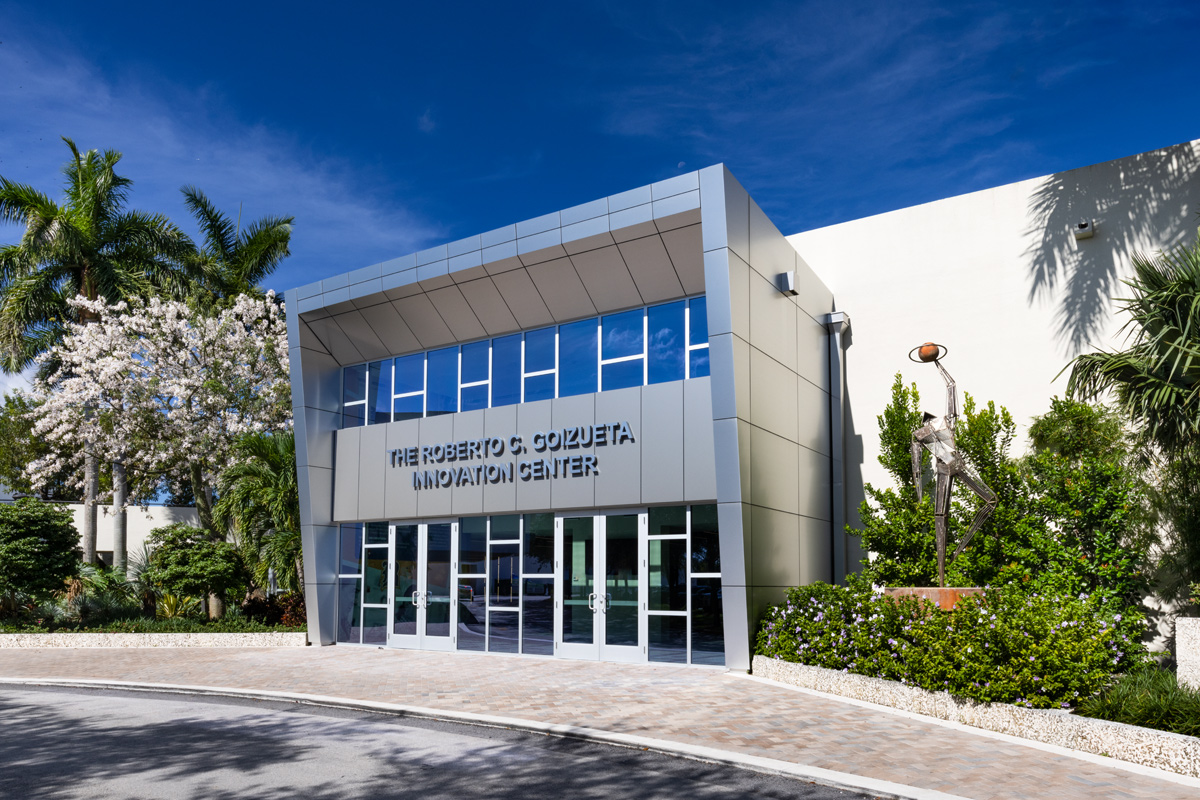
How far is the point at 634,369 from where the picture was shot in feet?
55.8

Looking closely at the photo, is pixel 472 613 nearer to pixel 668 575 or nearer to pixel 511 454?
pixel 511 454

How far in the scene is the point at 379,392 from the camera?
2091cm

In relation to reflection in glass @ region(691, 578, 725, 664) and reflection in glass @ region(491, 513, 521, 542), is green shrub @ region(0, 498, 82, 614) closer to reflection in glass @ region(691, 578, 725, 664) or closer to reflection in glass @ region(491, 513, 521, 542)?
reflection in glass @ region(491, 513, 521, 542)

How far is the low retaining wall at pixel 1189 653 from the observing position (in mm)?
9375

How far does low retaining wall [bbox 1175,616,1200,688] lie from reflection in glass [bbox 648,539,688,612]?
25.1 ft

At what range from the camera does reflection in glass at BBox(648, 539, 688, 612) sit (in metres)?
15.7

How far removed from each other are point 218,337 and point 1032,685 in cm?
2467

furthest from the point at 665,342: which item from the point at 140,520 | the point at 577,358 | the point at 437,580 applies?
the point at 140,520

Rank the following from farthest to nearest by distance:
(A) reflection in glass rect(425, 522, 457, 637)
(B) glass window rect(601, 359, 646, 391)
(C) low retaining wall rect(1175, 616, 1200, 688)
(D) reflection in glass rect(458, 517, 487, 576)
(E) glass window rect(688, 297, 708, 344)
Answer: (A) reflection in glass rect(425, 522, 457, 637), (D) reflection in glass rect(458, 517, 487, 576), (B) glass window rect(601, 359, 646, 391), (E) glass window rect(688, 297, 708, 344), (C) low retaining wall rect(1175, 616, 1200, 688)

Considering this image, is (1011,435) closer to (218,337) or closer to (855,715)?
(855,715)

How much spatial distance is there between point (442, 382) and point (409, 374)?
1055mm

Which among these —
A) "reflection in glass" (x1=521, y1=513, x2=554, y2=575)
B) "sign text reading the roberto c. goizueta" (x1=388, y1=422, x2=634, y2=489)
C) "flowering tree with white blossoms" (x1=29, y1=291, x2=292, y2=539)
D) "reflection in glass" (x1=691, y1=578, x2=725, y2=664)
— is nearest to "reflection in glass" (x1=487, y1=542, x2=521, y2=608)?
"reflection in glass" (x1=521, y1=513, x2=554, y2=575)

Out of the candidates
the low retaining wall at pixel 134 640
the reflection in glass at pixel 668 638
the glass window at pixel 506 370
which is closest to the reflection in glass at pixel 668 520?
the reflection in glass at pixel 668 638

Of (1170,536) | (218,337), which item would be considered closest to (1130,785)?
(1170,536)
